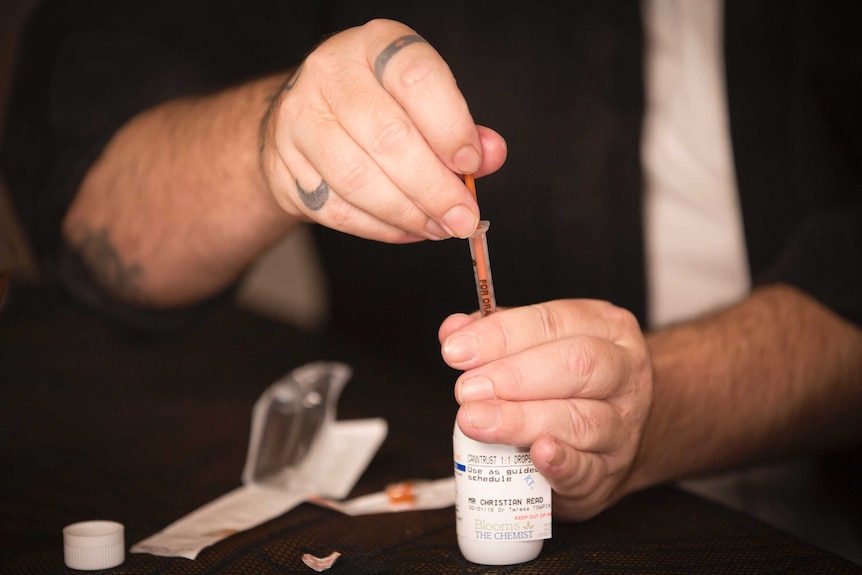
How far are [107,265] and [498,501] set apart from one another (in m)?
0.84

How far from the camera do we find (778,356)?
0.99 metres

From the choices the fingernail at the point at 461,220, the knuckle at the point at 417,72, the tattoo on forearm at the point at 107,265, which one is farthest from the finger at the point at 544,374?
the tattoo on forearm at the point at 107,265

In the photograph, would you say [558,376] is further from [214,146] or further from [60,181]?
[60,181]

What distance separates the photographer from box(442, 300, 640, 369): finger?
670 mm

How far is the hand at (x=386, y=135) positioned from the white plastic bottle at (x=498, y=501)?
179 millimetres

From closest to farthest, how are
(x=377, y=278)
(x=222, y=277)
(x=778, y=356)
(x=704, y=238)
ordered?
(x=778, y=356), (x=222, y=277), (x=704, y=238), (x=377, y=278)

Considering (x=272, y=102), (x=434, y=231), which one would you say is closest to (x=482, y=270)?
(x=434, y=231)

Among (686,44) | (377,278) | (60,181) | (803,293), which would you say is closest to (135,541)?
(60,181)

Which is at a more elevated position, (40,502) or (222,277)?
(222,277)

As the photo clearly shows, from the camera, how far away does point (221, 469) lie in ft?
3.09

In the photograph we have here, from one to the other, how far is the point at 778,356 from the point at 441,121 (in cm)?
57

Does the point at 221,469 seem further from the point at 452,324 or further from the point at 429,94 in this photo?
the point at 429,94

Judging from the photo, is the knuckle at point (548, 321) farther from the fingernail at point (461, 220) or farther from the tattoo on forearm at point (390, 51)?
the tattoo on forearm at point (390, 51)

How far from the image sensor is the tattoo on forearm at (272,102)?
2.47 ft
